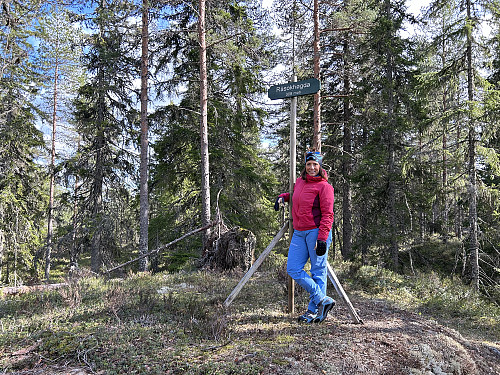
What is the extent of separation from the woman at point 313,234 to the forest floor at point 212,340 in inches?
13.7

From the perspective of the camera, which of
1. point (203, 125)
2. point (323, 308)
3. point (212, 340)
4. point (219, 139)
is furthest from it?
point (219, 139)

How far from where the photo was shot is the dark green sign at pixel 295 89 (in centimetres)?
508

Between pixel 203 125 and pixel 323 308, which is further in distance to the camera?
pixel 203 125

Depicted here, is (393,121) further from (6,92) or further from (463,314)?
(6,92)

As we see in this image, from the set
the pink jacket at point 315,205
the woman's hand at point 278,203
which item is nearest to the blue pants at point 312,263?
the pink jacket at point 315,205

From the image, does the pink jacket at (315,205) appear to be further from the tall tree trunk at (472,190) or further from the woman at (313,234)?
the tall tree trunk at (472,190)

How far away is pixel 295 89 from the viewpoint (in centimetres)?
521

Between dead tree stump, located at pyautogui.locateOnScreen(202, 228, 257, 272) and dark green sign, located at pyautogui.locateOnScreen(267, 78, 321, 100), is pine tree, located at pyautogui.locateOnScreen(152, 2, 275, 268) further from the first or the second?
dark green sign, located at pyautogui.locateOnScreen(267, 78, 321, 100)

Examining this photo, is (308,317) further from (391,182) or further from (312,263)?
(391,182)

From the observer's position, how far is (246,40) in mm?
12281

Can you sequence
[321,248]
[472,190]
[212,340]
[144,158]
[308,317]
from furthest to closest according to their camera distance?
1. [144,158]
2. [472,190]
3. [308,317]
4. [321,248]
5. [212,340]

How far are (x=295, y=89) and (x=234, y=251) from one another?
5.30 meters

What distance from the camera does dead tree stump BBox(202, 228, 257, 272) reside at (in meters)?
9.00

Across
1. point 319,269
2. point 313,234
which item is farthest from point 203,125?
point 319,269
